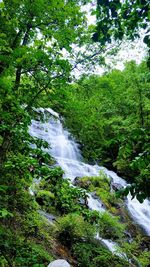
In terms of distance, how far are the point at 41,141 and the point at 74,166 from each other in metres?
11.2

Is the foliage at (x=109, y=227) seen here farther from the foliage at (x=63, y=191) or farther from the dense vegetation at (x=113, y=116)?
the foliage at (x=63, y=191)

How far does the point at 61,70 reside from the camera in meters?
5.22

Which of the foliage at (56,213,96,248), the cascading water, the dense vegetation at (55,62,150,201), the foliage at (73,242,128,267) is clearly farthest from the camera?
the cascading water

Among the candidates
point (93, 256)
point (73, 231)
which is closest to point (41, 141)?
point (73, 231)

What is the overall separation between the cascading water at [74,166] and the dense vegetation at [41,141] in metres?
2.87

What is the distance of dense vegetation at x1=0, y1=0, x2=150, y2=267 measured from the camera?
3.76 metres

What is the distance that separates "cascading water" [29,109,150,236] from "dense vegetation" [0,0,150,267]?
2.87m

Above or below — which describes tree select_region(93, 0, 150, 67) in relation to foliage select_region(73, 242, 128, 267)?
above

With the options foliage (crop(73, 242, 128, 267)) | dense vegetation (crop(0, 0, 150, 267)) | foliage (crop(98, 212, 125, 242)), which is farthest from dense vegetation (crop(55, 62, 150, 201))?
foliage (crop(73, 242, 128, 267))

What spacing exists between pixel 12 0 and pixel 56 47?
1074 mm

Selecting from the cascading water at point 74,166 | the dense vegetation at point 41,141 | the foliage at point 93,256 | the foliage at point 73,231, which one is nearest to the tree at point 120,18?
the dense vegetation at point 41,141

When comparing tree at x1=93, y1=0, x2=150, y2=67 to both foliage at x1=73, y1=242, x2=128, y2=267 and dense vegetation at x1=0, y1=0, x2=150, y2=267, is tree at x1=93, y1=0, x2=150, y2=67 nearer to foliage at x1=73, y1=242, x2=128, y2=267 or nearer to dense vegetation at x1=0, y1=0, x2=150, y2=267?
dense vegetation at x1=0, y1=0, x2=150, y2=267

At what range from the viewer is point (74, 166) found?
15938mm

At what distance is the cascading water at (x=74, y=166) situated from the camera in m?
12.8
